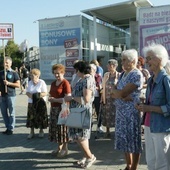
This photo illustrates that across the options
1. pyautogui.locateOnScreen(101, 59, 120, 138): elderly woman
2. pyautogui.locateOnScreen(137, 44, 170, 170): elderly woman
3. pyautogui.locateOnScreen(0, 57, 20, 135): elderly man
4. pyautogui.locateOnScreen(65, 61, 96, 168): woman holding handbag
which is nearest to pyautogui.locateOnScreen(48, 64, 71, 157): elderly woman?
pyautogui.locateOnScreen(65, 61, 96, 168): woman holding handbag

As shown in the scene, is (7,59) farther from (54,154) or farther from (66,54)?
(66,54)

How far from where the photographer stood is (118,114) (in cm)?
417

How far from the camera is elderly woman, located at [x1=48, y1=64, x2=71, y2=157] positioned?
5309 mm

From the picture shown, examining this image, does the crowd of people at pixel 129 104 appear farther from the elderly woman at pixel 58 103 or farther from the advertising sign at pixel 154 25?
the advertising sign at pixel 154 25

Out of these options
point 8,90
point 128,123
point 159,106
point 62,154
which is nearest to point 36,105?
point 8,90

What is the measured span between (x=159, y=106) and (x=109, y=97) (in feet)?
11.5

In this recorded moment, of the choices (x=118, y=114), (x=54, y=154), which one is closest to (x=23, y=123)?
(x=54, y=154)

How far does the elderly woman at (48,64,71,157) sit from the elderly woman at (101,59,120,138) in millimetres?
1387

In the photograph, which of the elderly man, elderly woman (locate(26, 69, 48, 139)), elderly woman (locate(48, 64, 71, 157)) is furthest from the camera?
the elderly man

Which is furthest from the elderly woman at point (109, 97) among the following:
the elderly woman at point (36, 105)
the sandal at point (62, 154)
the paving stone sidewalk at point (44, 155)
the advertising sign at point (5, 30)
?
the advertising sign at point (5, 30)

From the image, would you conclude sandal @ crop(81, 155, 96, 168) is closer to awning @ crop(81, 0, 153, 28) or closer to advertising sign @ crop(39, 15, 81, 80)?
advertising sign @ crop(39, 15, 81, 80)

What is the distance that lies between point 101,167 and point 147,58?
230cm

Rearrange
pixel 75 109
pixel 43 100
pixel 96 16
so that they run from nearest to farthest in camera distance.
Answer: pixel 75 109 → pixel 43 100 → pixel 96 16

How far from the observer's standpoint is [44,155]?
556 cm
